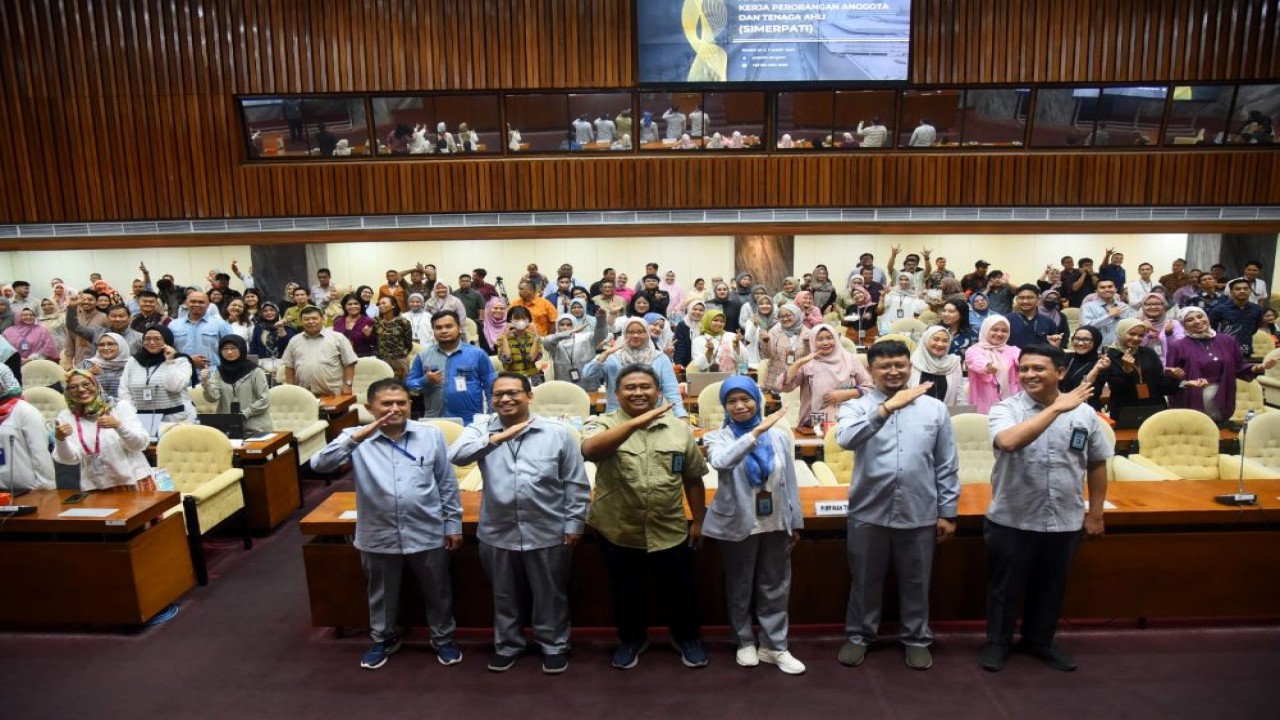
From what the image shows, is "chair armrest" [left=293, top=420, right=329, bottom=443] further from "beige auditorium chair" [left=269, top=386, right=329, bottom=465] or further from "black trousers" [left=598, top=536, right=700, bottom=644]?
"black trousers" [left=598, top=536, right=700, bottom=644]

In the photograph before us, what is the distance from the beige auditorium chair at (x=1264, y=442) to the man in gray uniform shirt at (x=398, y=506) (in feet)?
17.6

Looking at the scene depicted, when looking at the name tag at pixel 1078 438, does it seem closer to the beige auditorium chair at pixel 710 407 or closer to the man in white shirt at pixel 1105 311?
the beige auditorium chair at pixel 710 407

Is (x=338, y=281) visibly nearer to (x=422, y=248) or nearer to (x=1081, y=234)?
(x=422, y=248)

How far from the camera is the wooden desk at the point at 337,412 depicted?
7.09 metres

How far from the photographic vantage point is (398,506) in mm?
3840

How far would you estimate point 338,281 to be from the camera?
14.1 metres

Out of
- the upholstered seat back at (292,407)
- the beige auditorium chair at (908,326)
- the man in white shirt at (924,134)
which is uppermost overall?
the man in white shirt at (924,134)

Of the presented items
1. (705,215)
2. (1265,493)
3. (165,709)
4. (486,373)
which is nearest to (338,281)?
(705,215)

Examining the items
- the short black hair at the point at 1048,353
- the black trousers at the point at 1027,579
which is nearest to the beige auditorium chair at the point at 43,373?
the black trousers at the point at 1027,579

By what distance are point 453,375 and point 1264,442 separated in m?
5.74

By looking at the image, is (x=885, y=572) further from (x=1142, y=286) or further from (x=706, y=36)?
(x=1142, y=286)

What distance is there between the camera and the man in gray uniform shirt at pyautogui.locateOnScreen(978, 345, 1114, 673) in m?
3.57

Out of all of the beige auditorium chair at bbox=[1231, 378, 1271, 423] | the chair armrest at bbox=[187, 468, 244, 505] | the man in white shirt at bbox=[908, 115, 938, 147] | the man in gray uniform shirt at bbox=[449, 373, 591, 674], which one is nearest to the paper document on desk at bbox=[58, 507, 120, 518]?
→ the chair armrest at bbox=[187, 468, 244, 505]

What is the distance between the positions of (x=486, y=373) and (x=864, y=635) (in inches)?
128
